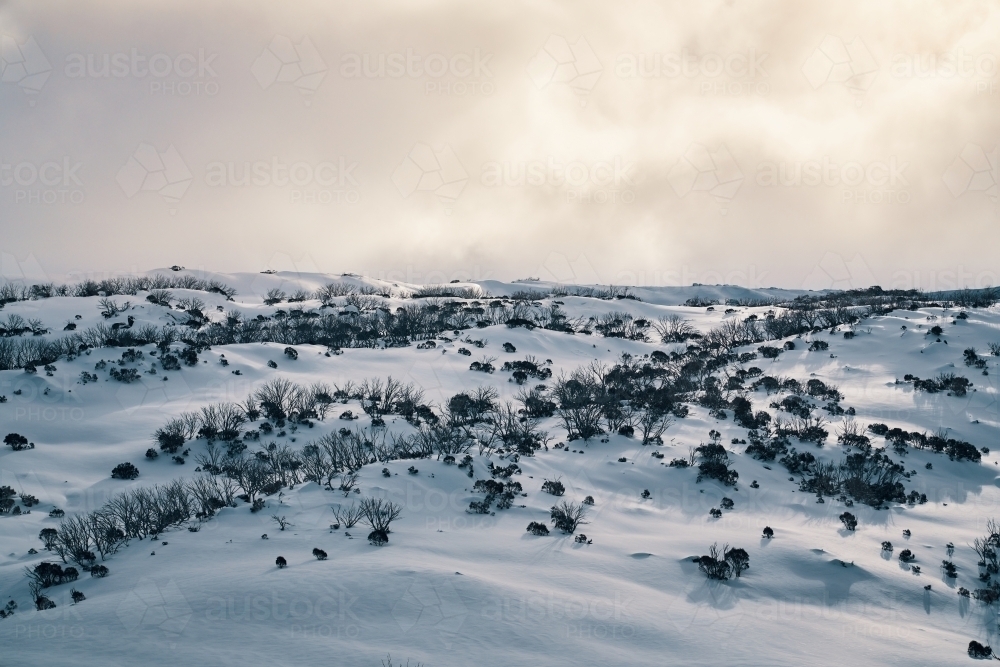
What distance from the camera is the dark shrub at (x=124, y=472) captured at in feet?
63.2

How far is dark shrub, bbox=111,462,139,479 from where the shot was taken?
19.2m

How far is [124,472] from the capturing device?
1931 cm

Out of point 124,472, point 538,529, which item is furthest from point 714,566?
point 124,472

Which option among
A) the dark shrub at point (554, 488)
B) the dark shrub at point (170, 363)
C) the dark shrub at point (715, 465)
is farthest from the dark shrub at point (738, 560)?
the dark shrub at point (170, 363)

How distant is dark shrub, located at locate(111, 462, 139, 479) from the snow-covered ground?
505 millimetres

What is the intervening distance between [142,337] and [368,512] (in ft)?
91.2

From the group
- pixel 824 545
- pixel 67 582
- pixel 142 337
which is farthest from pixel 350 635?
pixel 142 337

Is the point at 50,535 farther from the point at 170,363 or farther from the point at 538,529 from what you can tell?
the point at 170,363

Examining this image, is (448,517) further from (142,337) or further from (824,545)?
(142,337)

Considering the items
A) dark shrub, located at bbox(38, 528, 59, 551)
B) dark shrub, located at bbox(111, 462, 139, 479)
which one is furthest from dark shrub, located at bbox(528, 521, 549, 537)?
dark shrub, located at bbox(111, 462, 139, 479)

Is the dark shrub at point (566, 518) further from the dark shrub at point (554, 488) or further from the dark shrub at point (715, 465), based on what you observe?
the dark shrub at point (715, 465)

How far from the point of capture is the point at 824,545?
564 inches

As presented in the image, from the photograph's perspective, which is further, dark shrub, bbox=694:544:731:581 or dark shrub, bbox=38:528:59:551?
dark shrub, bbox=38:528:59:551

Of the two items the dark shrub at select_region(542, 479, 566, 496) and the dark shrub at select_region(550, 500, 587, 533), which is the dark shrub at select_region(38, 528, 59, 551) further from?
the dark shrub at select_region(542, 479, 566, 496)
